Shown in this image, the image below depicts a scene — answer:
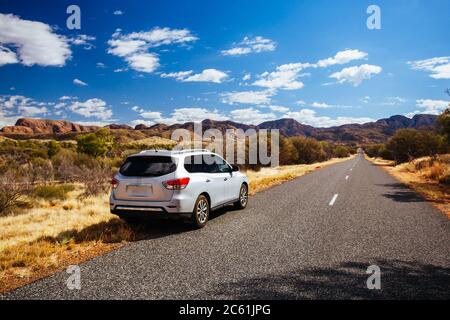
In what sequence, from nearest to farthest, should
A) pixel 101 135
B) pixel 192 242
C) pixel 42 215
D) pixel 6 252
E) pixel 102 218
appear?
pixel 6 252 → pixel 192 242 → pixel 102 218 → pixel 42 215 → pixel 101 135

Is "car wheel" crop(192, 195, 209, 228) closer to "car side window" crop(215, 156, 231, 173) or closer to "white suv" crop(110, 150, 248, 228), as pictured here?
"white suv" crop(110, 150, 248, 228)

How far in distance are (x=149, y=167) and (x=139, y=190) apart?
1.79 ft

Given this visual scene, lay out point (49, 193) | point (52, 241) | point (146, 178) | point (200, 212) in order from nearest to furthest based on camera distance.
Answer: point (52, 241)
point (146, 178)
point (200, 212)
point (49, 193)

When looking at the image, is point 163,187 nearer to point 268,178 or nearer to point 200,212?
point 200,212

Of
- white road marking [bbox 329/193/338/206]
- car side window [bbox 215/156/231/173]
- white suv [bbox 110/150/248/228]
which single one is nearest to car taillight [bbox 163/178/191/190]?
white suv [bbox 110/150/248/228]

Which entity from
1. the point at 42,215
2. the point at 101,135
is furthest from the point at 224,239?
the point at 101,135

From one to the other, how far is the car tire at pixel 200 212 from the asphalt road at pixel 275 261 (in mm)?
245

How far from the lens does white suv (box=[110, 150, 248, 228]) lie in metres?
7.18

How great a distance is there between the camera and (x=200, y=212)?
26.0 feet

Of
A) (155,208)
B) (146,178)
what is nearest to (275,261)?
(155,208)

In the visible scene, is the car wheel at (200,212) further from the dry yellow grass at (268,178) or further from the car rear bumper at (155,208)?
the dry yellow grass at (268,178)
